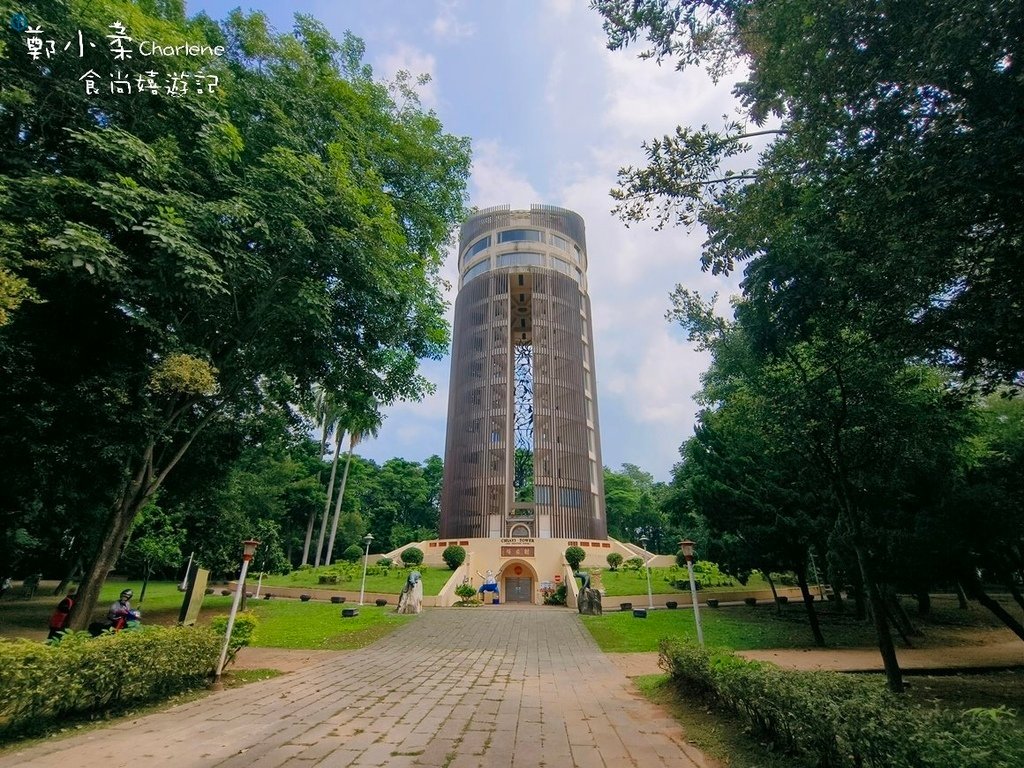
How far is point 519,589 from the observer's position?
32281mm

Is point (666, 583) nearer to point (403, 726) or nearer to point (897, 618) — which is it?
point (897, 618)

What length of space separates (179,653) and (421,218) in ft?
34.2

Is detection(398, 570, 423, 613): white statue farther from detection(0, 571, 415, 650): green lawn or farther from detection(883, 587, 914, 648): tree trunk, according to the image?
detection(883, 587, 914, 648): tree trunk

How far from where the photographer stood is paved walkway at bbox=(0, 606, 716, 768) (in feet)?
13.4

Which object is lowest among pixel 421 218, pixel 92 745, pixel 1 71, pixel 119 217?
pixel 92 745

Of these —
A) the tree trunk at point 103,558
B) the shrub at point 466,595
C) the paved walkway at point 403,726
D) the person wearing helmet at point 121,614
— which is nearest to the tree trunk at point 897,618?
the paved walkway at point 403,726

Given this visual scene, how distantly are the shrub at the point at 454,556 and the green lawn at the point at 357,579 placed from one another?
0.55 metres

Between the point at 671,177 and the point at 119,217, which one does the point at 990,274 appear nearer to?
the point at 671,177

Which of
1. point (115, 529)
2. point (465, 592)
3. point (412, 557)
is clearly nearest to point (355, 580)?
point (465, 592)

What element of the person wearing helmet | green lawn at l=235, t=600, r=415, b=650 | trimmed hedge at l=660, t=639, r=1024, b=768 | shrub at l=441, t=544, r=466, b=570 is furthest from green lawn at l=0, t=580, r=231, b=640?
trimmed hedge at l=660, t=639, r=1024, b=768

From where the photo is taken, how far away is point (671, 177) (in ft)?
23.9

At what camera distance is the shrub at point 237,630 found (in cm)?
779

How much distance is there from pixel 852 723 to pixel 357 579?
26.5 m

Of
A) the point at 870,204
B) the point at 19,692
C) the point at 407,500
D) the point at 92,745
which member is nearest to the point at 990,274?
the point at 870,204
